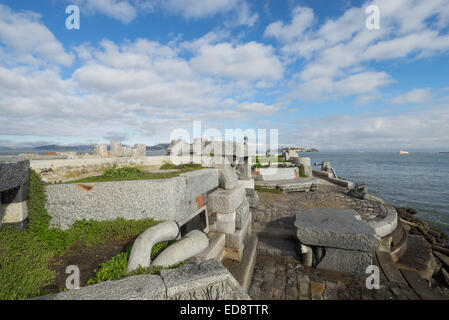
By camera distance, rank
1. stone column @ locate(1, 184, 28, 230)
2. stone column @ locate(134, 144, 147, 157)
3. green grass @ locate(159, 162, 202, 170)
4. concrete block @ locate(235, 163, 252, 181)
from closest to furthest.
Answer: stone column @ locate(1, 184, 28, 230) → green grass @ locate(159, 162, 202, 170) → stone column @ locate(134, 144, 147, 157) → concrete block @ locate(235, 163, 252, 181)

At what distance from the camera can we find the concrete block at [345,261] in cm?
350

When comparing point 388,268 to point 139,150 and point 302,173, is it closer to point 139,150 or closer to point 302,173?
point 139,150

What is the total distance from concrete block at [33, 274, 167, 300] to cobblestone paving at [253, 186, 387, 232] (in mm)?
4583

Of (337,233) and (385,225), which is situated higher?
(337,233)

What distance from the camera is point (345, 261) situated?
3594 millimetres

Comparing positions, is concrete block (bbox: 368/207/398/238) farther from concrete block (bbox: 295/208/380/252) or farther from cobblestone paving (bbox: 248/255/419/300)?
cobblestone paving (bbox: 248/255/419/300)

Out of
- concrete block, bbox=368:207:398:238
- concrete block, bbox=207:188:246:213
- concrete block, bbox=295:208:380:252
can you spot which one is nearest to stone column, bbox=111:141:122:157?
concrete block, bbox=207:188:246:213

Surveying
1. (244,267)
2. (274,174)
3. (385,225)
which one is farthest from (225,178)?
(274,174)

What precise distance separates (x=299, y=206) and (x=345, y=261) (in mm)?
4382

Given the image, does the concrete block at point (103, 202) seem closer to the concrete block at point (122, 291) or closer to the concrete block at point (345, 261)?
the concrete block at point (122, 291)

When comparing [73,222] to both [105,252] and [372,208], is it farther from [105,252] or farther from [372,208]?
[372,208]

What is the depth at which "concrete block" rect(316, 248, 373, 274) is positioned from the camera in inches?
138

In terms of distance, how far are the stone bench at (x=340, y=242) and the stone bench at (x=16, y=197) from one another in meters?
4.91

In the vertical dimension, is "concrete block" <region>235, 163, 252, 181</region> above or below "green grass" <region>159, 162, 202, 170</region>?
below
